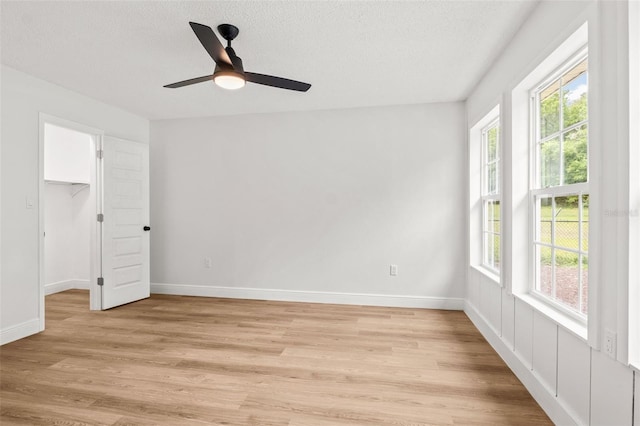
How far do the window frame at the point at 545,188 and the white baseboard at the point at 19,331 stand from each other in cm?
449

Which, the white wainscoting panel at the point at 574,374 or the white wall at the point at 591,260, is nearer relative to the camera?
the white wall at the point at 591,260

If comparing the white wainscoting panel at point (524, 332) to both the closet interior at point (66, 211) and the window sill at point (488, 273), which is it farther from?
the closet interior at point (66, 211)

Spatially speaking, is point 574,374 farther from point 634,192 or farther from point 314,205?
point 314,205

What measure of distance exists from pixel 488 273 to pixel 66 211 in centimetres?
584

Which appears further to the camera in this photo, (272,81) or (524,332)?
(272,81)

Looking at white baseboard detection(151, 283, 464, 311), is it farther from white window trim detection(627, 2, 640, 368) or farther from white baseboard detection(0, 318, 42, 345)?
white window trim detection(627, 2, 640, 368)

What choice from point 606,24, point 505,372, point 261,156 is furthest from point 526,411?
point 261,156

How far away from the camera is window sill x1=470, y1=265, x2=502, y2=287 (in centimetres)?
279

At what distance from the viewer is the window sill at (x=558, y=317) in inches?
62.4

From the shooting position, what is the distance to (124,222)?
411 centimetres

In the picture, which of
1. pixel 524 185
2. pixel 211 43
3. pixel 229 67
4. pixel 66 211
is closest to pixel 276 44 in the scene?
pixel 229 67

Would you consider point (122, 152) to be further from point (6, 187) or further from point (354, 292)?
point (354, 292)

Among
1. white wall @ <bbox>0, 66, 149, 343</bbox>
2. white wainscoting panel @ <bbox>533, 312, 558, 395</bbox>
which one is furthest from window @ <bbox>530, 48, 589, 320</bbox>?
white wall @ <bbox>0, 66, 149, 343</bbox>

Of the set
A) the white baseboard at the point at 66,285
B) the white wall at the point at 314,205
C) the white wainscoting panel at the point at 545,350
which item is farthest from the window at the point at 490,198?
the white baseboard at the point at 66,285
